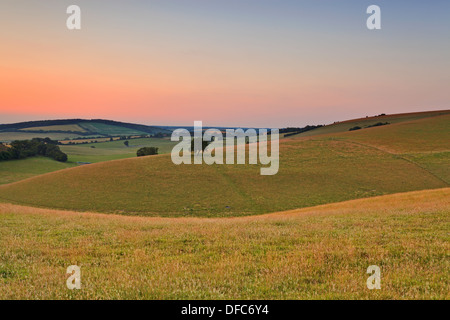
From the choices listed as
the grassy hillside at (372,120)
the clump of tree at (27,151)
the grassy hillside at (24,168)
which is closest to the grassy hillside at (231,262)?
the grassy hillside at (24,168)

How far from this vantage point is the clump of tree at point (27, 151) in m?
121

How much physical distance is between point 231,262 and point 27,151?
150464 mm

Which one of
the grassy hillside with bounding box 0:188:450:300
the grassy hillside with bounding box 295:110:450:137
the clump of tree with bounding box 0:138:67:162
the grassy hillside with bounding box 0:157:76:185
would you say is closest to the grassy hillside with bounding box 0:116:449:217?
the grassy hillside with bounding box 0:157:76:185

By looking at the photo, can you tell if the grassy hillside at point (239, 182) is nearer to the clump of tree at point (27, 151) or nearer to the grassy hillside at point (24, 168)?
the grassy hillside at point (24, 168)

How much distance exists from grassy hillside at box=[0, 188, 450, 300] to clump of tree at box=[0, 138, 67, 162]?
133225 millimetres

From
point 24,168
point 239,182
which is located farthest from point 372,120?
point 24,168

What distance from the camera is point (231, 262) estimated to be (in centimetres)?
846

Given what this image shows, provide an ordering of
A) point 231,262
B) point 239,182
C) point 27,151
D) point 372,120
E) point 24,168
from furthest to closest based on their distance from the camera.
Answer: point 372,120 < point 27,151 < point 24,168 < point 239,182 < point 231,262

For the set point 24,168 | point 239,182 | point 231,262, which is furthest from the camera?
point 24,168

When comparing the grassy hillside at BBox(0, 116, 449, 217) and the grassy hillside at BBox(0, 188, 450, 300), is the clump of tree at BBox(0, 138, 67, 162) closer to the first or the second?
the grassy hillside at BBox(0, 116, 449, 217)

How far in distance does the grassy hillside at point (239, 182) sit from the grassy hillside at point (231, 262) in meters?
36.6

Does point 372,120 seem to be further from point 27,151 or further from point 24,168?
point 27,151

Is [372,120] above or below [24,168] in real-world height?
above

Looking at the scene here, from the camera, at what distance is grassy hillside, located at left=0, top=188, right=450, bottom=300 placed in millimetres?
6539
